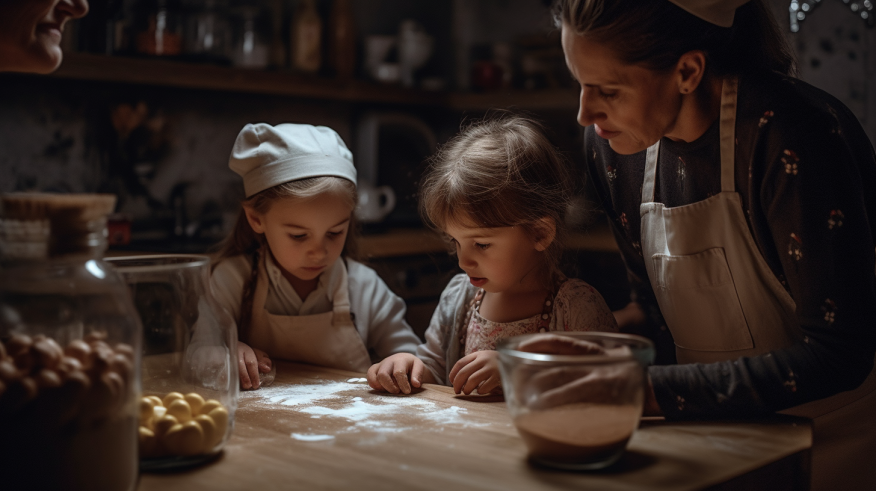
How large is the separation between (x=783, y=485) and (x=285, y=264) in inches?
39.6

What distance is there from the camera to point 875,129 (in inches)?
87.8

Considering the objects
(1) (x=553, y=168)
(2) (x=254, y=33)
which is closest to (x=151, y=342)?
(1) (x=553, y=168)

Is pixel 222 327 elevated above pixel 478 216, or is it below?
below

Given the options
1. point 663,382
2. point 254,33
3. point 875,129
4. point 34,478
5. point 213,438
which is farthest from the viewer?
point 254,33

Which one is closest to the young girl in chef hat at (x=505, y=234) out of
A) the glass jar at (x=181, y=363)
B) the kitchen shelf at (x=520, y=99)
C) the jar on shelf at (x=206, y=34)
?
the glass jar at (x=181, y=363)

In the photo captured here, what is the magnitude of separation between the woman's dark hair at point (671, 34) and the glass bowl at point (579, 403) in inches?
18.5

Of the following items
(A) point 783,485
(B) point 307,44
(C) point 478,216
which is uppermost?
(B) point 307,44

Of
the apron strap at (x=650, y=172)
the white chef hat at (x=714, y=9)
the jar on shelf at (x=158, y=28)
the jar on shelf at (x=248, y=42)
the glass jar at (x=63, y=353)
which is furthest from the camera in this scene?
the jar on shelf at (x=248, y=42)

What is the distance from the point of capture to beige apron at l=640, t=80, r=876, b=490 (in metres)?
1.05

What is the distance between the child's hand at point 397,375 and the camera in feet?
3.63

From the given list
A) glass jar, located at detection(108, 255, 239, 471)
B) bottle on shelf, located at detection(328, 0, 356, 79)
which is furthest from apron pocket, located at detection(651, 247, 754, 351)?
bottle on shelf, located at detection(328, 0, 356, 79)

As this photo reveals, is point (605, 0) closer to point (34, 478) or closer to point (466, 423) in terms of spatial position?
point (466, 423)

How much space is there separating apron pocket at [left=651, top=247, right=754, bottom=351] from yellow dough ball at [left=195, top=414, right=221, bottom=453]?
74cm

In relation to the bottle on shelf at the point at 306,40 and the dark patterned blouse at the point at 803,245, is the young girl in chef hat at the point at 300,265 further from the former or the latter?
the bottle on shelf at the point at 306,40
